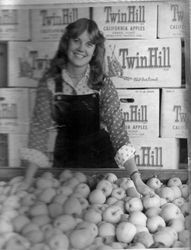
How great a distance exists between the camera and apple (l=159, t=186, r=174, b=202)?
198 centimetres

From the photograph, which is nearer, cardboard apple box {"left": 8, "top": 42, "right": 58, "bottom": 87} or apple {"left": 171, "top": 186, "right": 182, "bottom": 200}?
cardboard apple box {"left": 8, "top": 42, "right": 58, "bottom": 87}

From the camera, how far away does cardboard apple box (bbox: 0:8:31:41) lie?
1.89 meters

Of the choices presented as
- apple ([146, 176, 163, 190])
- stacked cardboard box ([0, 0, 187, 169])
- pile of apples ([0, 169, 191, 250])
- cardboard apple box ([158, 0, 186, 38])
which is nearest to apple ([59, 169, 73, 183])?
pile of apples ([0, 169, 191, 250])

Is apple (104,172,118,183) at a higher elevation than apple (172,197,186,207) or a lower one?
higher

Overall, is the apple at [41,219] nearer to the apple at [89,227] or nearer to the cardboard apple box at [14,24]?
the apple at [89,227]

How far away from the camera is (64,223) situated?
6.26ft

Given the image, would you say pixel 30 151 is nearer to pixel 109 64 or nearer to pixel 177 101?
pixel 109 64

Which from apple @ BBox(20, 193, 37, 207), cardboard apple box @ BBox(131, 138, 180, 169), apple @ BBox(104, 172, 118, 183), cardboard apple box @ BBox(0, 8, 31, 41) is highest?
cardboard apple box @ BBox(0, 8, 31, 41)

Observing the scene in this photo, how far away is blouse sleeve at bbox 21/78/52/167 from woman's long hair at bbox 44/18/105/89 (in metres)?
0.07

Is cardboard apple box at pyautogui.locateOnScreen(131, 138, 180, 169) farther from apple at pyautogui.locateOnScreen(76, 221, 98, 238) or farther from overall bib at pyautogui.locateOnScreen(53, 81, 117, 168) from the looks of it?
apple at pyautogui.locateOnScreen(76, 221, 98, 238)

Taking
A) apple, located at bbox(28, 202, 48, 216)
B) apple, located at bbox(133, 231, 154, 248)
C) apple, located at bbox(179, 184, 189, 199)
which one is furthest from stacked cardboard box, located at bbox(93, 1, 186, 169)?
apple, located at bbox(28, 202, 48, 216)

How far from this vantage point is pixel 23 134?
6.29ft

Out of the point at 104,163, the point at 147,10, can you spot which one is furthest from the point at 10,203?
the point at 147,10

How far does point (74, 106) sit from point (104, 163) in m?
0.26
